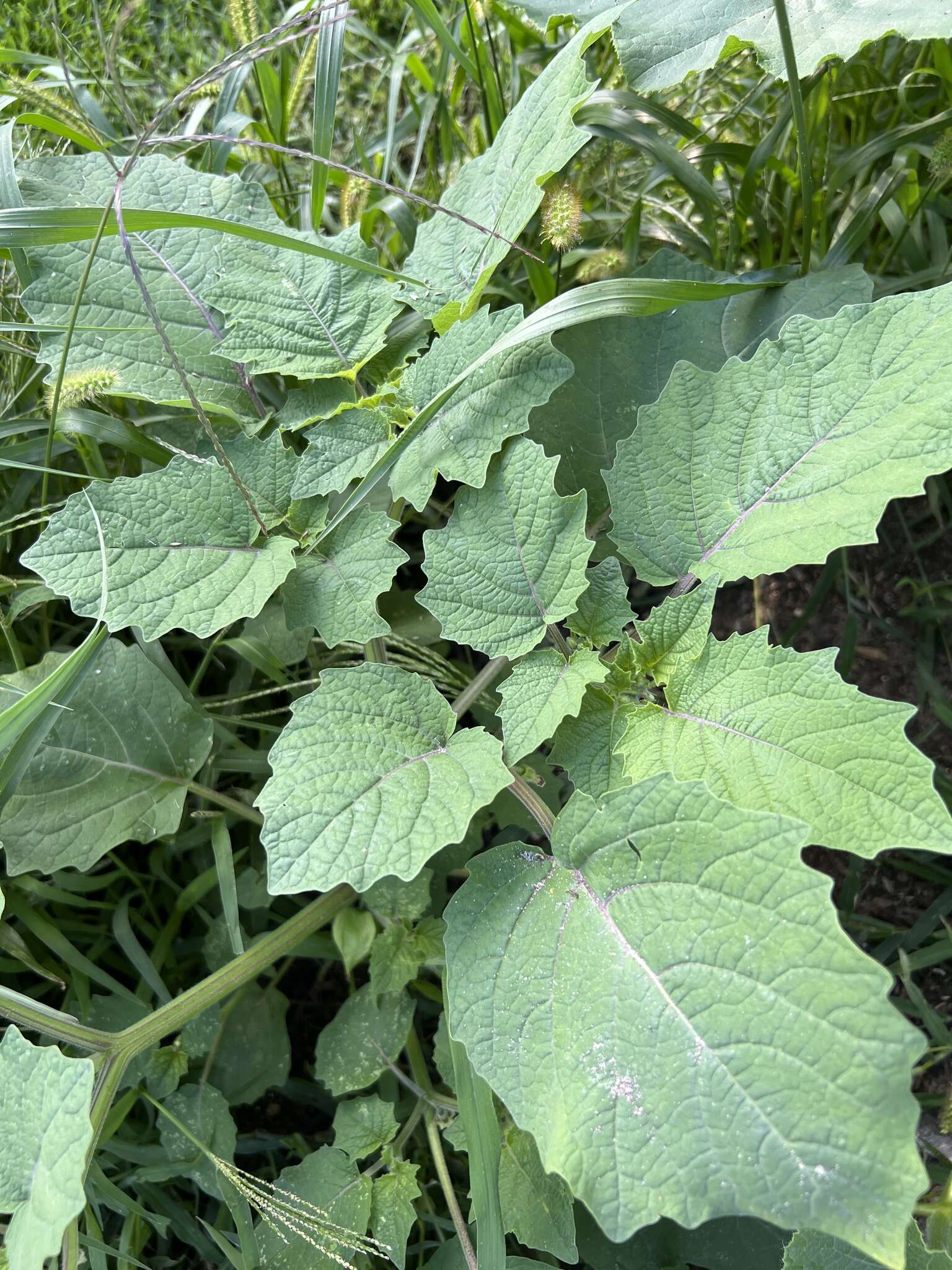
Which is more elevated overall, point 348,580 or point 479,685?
point 348,580

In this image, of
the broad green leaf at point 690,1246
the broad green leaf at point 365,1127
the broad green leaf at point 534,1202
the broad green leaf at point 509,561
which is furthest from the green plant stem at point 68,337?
the broad green leaf at point 690,1246

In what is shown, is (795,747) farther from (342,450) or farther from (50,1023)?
(50,1023)

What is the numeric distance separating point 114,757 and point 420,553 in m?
0.64

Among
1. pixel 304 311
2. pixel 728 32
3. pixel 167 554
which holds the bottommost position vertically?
pixel 167 554

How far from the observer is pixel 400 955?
137cm

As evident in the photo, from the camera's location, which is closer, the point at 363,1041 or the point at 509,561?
the point at 509,561

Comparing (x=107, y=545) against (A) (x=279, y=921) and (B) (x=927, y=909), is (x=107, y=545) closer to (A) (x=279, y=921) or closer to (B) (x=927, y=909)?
(A) (x=279, y=921)

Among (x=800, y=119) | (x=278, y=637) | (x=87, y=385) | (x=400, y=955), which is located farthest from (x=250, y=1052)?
(x=800, y=119)

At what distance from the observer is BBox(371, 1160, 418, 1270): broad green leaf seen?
1.27 metres

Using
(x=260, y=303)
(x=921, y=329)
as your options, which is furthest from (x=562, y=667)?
(x=260, y=303)

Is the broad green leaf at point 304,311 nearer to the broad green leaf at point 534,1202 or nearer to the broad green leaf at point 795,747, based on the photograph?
the broad green leaf at point 795,747

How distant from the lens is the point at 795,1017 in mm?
885

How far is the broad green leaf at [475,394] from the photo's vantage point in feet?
4.04

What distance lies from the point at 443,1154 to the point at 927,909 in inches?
32.9
